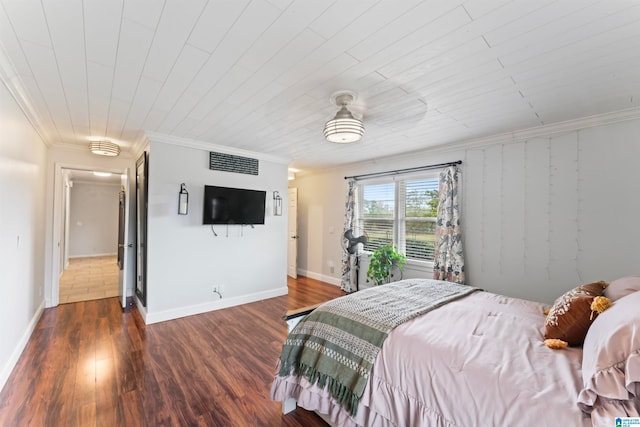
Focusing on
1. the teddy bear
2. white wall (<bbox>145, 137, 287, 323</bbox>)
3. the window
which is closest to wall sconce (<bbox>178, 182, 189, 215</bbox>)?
white wall (<bbox>145, 137, 287, 323</bbox>)

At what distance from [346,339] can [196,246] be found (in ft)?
9.80

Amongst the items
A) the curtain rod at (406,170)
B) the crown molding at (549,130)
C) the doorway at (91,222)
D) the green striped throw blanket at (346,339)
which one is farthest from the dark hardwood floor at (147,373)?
the doorway at (91,222)

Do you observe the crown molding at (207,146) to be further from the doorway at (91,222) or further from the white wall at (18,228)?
the doorway at (91,222)

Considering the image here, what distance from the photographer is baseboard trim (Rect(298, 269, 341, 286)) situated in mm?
5609

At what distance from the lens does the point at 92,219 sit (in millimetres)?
9109

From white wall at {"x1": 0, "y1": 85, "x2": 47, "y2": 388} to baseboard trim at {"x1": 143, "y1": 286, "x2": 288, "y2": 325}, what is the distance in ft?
3.88

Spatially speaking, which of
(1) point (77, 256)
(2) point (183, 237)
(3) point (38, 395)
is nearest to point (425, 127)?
(2) point (183, 237)

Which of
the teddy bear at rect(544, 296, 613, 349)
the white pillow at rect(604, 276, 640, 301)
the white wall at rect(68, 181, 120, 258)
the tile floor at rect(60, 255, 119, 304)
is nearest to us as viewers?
the teddy bear at rect(544, 296, 613, 349)

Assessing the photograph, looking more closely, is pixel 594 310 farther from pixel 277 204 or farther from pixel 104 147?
pixel 104 147

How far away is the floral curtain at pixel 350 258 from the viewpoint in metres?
5.14

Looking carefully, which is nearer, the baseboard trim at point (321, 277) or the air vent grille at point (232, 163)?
the air vent grille at point (232, 163)

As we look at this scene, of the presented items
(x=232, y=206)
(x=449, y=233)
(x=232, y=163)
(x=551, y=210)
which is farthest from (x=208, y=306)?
(x=551, y=210)

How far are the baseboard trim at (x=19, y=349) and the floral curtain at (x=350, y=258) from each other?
13.9 feet

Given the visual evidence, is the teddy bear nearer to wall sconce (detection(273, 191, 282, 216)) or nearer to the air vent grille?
wall sconce (detection(273, 191, 282, 216))
